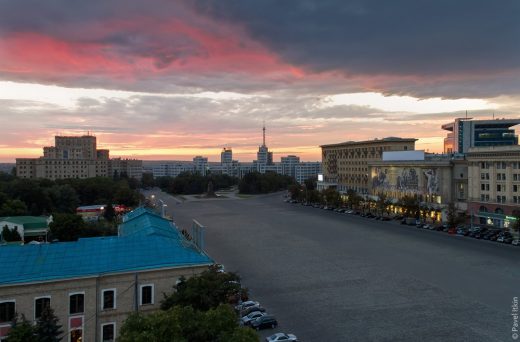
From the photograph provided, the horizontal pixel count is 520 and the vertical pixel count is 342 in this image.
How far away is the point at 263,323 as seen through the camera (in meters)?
17.3

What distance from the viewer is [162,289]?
1664 cm

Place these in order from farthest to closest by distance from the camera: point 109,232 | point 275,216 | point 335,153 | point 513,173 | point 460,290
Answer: point 335,153 < point 275,216 < point 513,173 < point 109,232 < point 460,290

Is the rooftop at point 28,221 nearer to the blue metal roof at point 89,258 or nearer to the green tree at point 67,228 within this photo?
the green tree at point 67,228

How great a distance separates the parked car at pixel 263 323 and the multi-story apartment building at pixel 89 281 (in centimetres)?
316

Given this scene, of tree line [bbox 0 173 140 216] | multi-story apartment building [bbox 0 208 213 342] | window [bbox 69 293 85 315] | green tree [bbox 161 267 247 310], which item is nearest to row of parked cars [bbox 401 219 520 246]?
multi-story apartment building [bbox 0 208 213 342]

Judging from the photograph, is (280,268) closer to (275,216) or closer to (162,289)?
(162,289)

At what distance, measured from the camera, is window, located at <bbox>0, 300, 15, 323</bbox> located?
47.5ft

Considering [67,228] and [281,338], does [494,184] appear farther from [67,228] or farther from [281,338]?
[67,228]

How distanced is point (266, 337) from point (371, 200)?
4562 cm

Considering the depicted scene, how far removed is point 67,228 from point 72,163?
9706cm

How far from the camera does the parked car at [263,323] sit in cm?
1733

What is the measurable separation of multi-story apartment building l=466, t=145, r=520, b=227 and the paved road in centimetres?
757

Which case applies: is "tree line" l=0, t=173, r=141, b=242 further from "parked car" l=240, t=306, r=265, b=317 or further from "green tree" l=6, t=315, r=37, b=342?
"green tree" l=6, t=315, r=37, b=342

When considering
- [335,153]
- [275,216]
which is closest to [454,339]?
[275,216]
